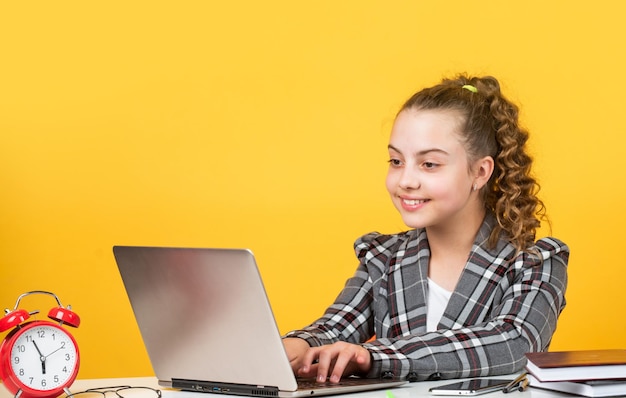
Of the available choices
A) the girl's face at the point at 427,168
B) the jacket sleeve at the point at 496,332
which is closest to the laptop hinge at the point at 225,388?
the jacket sleeve at the point at 496,332

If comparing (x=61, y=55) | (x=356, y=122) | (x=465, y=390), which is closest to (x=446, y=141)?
(x=465, y=390)

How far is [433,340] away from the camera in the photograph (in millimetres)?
1947

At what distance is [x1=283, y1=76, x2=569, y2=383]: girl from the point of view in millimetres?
2098

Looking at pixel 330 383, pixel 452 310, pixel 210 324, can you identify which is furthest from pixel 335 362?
pixel 452 310

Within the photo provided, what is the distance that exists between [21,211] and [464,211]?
192 centimetres

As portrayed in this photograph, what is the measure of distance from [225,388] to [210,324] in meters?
0.14

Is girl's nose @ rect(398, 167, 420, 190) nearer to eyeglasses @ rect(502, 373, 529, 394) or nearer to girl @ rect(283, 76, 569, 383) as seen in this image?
girl @ rect(283, 76, 569, 383)

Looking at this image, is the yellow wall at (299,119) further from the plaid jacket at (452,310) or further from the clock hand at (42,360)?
the clock hand at (42,360)

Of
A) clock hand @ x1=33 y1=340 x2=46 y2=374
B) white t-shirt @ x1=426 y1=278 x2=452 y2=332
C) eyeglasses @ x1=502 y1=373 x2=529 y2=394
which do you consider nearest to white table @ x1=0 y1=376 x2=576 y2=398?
eyeglasses @ x1=502 y1=373 x2=529 y2=394

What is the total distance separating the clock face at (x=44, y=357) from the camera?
1.69m

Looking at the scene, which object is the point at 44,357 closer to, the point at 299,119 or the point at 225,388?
the point at 225,388

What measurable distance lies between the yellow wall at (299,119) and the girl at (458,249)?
4.15ft

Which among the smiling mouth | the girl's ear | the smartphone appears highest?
the girl's ear

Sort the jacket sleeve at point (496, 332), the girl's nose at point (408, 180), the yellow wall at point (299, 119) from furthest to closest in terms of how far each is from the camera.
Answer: the yellow wall at point (299, 119) < the girl's nose at point (408, 180) < the jacket sleeve at point (496, 332)
